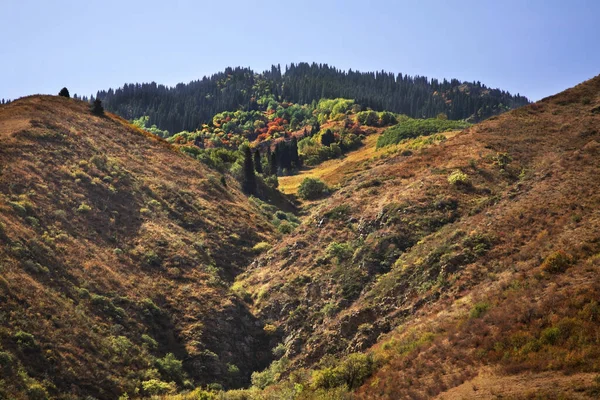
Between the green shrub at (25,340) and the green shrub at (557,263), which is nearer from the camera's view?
the green shrub at (557,263)

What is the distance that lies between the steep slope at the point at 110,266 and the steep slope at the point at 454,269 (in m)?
4.59

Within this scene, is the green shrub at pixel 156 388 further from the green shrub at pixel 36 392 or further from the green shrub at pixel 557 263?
the green shrub at pixel 557 263

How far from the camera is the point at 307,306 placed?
39.2 m

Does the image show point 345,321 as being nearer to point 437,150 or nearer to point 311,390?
point 311,390

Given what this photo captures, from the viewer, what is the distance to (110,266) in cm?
4050

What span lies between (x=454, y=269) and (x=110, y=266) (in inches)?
993

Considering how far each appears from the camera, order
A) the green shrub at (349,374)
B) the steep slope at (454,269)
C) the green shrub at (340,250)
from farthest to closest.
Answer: the green shrub at (340,250) < the green shrub at (349,374) < the steep slope at (454,269)

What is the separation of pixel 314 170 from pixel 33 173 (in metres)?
83.7

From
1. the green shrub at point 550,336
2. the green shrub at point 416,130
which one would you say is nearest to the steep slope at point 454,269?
the green shrub at point 550,336

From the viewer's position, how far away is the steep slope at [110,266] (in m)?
29.2

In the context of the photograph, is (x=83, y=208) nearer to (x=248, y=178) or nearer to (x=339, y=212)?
(x=339, y=212)

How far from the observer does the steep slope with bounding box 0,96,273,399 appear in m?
29.2

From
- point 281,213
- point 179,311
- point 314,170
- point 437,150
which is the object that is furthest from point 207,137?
point 179,311

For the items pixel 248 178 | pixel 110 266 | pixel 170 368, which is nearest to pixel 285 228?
pixel 248 178
